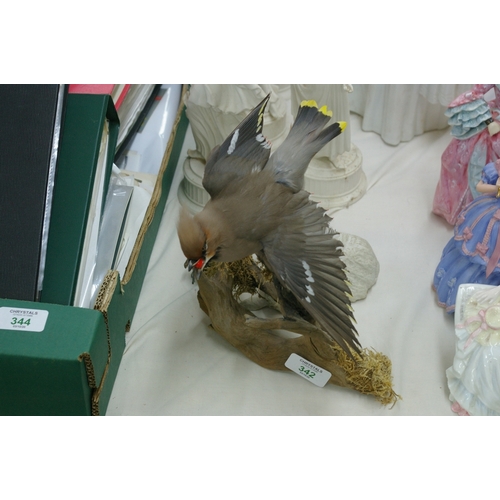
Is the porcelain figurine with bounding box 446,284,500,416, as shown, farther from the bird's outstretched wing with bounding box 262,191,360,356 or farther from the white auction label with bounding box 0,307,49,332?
the white auction label with bounding box 0,307,49,332

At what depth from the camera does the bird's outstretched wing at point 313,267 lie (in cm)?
135

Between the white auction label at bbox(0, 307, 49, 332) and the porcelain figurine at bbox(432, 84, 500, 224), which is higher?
the porcelain figurine at bbox(432, 84, 500, 224)

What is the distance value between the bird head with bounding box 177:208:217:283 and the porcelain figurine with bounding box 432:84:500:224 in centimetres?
82

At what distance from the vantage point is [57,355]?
1277mm

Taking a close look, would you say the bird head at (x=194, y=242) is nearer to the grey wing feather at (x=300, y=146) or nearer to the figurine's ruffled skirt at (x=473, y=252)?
the grey wing feather at (x=300, y=146)

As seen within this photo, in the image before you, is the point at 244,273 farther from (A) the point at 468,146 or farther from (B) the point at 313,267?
(A) the point at 468,146

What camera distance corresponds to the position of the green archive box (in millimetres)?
1286

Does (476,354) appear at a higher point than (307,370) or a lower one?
higher

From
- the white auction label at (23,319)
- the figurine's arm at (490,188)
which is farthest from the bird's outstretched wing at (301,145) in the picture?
the white auction label at (23,319)

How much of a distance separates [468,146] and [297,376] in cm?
79

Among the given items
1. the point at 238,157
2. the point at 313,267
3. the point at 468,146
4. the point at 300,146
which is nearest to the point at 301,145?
the point at 300,146

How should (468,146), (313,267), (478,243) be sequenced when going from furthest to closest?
(468,146) → (478,243) → (313,267)

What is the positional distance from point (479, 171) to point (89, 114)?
1032mm

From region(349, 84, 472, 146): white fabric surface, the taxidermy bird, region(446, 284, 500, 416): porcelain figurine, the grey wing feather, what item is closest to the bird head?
the taxidermy bird
